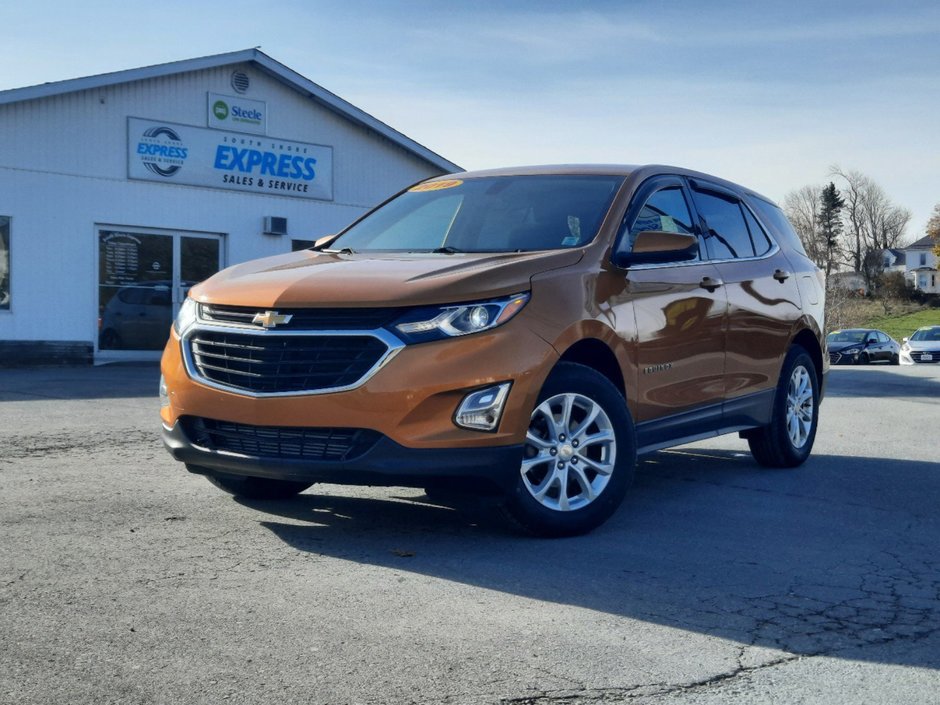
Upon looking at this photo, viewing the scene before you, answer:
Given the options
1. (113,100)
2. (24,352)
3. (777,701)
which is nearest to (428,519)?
(777,701)

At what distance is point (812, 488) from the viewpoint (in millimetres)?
7172

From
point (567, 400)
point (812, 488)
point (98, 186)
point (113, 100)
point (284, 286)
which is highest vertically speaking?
point (113, 100)

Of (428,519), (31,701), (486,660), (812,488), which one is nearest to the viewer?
(31,701)

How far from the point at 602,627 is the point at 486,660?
0.55 metres

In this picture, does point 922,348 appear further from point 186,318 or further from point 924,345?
point 186,318

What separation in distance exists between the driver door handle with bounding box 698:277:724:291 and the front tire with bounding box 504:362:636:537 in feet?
4.39

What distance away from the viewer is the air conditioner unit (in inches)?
789

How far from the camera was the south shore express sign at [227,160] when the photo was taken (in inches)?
736

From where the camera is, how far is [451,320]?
16.3 ft

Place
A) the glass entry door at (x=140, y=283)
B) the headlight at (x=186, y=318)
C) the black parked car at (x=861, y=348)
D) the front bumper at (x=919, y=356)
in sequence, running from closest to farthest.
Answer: the headlight at (x=186, y=318) → the glass entry door at (x=140, y=283) → the front bumper at (x=919, y=356) → the black parked car at (x=861, y=348)

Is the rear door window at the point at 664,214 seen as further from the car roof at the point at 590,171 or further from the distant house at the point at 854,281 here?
the distant house at the point at 854,281

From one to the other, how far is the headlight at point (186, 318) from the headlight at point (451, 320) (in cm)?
119

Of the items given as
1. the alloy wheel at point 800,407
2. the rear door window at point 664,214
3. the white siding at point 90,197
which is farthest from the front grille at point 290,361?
the white siding at point 90,197

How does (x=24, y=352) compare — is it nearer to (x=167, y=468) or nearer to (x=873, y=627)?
(x=167, y=468)
